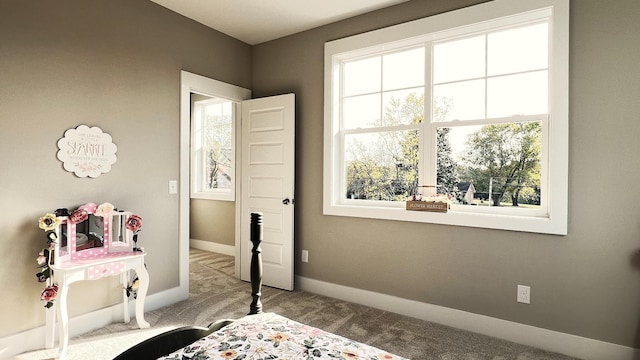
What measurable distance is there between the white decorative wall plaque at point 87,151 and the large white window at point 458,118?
76.3 inches

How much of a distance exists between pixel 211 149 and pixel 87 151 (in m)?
2.86

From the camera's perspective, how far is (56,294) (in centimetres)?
232

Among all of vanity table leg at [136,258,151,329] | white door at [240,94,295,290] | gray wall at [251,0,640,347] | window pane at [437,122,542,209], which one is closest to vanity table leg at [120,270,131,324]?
vanity table leg at [136,258,151,329]

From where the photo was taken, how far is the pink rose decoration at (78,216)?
244 centimetres

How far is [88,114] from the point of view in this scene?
2.72m

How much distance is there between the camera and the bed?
48.8 inches

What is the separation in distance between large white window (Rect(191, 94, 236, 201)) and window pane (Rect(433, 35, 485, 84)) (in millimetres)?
3273

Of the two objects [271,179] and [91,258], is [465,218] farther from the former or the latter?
[91,258]

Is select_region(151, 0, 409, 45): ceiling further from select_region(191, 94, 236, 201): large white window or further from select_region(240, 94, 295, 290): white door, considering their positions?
select_region(191, 94, 236, 201): large white window

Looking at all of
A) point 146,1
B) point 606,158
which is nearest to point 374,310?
point 606,158

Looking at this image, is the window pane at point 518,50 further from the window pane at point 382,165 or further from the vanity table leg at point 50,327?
the vanity table leg at point 50,327

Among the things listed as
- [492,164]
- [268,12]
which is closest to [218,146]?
[268,12]

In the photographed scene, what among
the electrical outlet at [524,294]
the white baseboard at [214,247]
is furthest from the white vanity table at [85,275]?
the electrical outlet at [524,294]

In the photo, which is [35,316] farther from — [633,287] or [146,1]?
[633,287]
